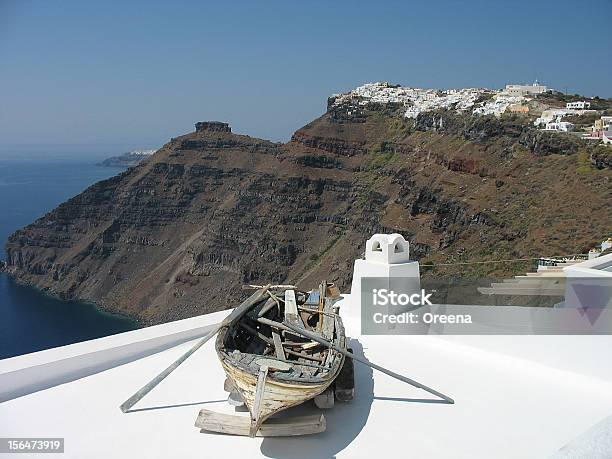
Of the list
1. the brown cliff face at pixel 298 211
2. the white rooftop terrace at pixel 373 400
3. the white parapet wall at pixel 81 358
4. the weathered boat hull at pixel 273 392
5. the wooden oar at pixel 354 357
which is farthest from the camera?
the brown cliff face at pixel 298 211

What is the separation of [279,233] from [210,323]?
205 feet

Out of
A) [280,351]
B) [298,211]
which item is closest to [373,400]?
[280,351]

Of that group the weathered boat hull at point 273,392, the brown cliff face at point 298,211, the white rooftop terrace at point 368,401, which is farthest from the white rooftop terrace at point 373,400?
the brown cliff face at point 298,211

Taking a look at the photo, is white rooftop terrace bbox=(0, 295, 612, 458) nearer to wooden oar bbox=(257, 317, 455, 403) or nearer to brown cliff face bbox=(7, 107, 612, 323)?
wooden oar bbox=(257, 317, 455, 403)

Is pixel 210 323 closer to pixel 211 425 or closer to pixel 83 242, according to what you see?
pixel 211 425

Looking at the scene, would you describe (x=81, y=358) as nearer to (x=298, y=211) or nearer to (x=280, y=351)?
(x=280, y=351)

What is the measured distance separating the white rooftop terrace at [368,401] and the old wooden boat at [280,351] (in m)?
0.35

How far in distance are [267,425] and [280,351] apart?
0.86 meters

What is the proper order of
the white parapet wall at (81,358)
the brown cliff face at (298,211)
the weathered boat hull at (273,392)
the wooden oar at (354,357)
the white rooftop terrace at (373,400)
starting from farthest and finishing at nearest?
1. the brown cliff face at (298,211)
2. the white parapet wall at (81,358)
3. the wooden oar at (354,357)
4. the white rooftop terrace at (373,400)
5. the weathered boat hull at (273,392)

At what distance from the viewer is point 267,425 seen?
12.9ft

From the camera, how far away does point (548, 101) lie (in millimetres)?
49625

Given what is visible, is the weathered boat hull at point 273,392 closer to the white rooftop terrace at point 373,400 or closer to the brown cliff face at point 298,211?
the white rooftop terrace at point 373,400

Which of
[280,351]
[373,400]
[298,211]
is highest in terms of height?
[280,351]

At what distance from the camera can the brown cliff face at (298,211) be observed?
122ft
